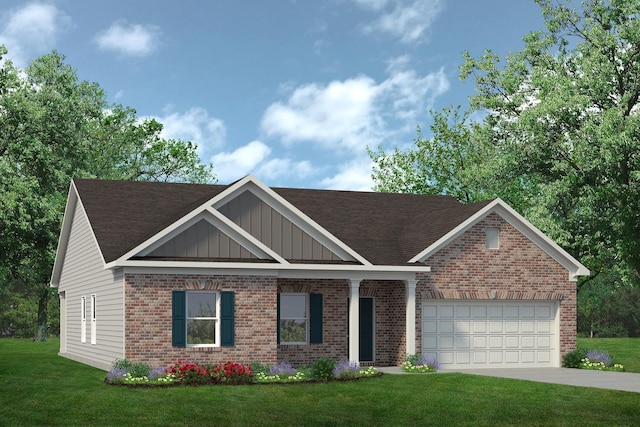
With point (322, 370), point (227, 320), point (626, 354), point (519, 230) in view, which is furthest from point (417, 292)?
point (626, 354)

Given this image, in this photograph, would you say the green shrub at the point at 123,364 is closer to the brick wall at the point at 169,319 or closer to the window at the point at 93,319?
the brick wall at the point at 169,319

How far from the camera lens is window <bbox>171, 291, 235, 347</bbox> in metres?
26.2

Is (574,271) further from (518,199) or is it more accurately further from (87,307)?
(518,199)

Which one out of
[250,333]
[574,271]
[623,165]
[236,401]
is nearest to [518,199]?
[623,165]

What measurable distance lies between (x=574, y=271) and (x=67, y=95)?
2689 cm

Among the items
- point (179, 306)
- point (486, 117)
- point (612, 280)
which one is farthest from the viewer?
point (612, 280)

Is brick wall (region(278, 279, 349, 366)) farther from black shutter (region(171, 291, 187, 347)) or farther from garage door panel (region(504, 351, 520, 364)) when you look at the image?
garage door panel (region(504, 351, 520, 364))

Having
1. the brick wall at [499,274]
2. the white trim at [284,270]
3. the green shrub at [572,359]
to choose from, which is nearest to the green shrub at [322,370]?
the white trim at [284,270]

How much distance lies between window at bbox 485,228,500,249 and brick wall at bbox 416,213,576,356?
5.1 inches

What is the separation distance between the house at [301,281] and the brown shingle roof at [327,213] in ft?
0.30

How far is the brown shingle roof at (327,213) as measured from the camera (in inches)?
1131

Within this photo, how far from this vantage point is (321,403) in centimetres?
2097

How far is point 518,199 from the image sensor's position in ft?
171

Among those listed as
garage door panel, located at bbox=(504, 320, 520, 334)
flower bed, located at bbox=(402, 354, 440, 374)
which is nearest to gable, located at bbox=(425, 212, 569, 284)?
garage door panel, located at bbox=(504, 320, 520, 334)
